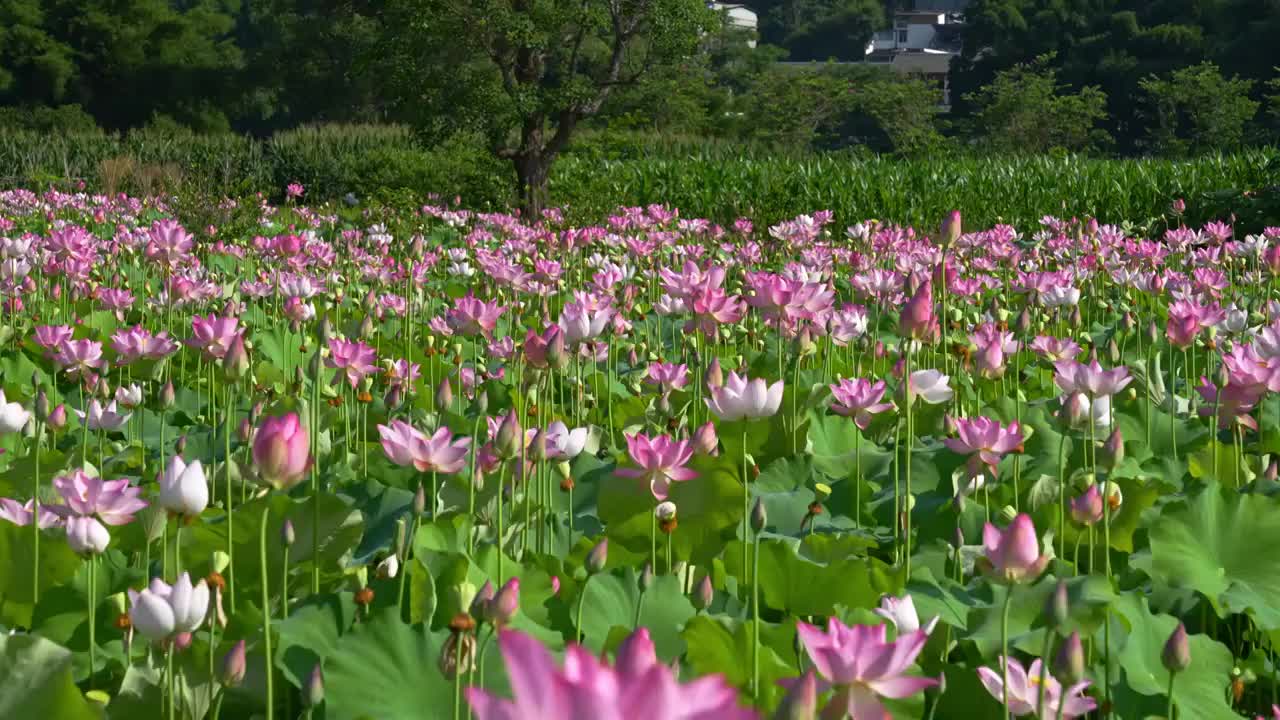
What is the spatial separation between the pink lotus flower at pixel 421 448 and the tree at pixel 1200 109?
38535 millimetres

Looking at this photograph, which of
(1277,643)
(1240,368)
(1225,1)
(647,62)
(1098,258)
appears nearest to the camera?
→ (1277,643)

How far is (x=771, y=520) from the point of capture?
2.07 m

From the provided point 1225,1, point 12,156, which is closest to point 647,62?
point 12,156

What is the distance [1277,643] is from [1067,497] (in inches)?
19.4

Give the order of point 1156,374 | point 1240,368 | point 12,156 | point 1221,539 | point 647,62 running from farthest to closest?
point 12,156 < point 647,62 < point 1156,374 < point 1240,368 < point 1221,539

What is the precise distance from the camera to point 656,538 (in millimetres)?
1926

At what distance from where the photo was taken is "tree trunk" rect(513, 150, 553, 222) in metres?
11.5

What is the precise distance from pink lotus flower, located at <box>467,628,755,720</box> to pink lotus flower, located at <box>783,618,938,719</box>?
46cm

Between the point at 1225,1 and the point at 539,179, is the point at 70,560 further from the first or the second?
the point at 1225,1

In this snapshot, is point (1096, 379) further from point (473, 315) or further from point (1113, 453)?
point (473, 315)

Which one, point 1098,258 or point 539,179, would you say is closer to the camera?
point 1098,258

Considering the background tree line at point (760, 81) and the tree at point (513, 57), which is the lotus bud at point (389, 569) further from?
the background tree line at point (760, 81)

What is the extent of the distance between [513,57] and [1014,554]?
11.3m

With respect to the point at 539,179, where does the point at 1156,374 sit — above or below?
above
